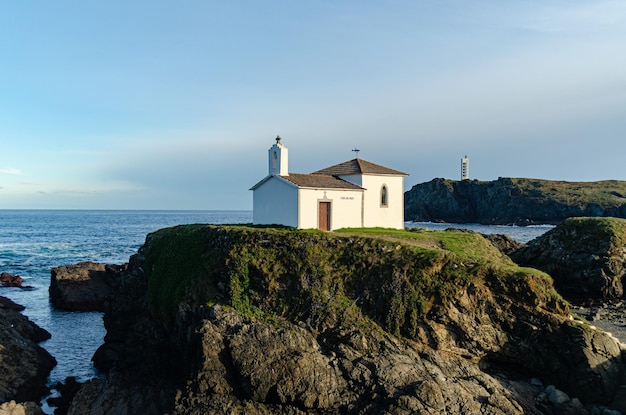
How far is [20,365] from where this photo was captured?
78.7 ft

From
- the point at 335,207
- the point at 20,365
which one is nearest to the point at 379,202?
the point at 335,207

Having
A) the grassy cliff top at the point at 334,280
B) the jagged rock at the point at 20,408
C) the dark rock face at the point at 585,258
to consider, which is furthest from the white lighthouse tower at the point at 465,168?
the jagged rock at the point at 20,408

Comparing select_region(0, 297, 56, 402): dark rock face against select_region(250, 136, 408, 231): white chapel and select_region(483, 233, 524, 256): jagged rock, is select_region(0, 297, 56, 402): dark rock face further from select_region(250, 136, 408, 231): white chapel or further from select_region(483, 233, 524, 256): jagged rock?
select_region(483, 233, 524, 256): jagged rock

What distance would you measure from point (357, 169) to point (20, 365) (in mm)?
23353

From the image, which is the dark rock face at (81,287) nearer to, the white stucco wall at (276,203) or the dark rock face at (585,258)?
the white stucco wall at (276,203)

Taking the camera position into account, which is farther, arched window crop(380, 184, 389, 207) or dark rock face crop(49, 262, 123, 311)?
dark rock face crop(49, 262, 123, 311)

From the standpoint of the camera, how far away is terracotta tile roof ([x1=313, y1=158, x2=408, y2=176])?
1414 inches

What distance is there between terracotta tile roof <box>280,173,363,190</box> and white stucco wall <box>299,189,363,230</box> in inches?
13.2

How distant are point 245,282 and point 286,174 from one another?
11796mm

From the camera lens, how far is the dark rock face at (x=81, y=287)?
38688 mm

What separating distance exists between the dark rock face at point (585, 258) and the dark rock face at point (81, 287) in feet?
108

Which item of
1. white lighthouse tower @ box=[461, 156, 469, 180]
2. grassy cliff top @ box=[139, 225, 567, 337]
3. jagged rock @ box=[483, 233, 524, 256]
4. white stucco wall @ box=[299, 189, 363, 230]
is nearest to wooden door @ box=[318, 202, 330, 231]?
white stucco wall @ box=[299, 189, 363, 230]

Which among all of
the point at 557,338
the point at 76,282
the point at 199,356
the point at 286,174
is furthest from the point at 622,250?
the point at 76,282

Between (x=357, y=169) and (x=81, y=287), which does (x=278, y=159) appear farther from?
→ (x=81, y=287)
